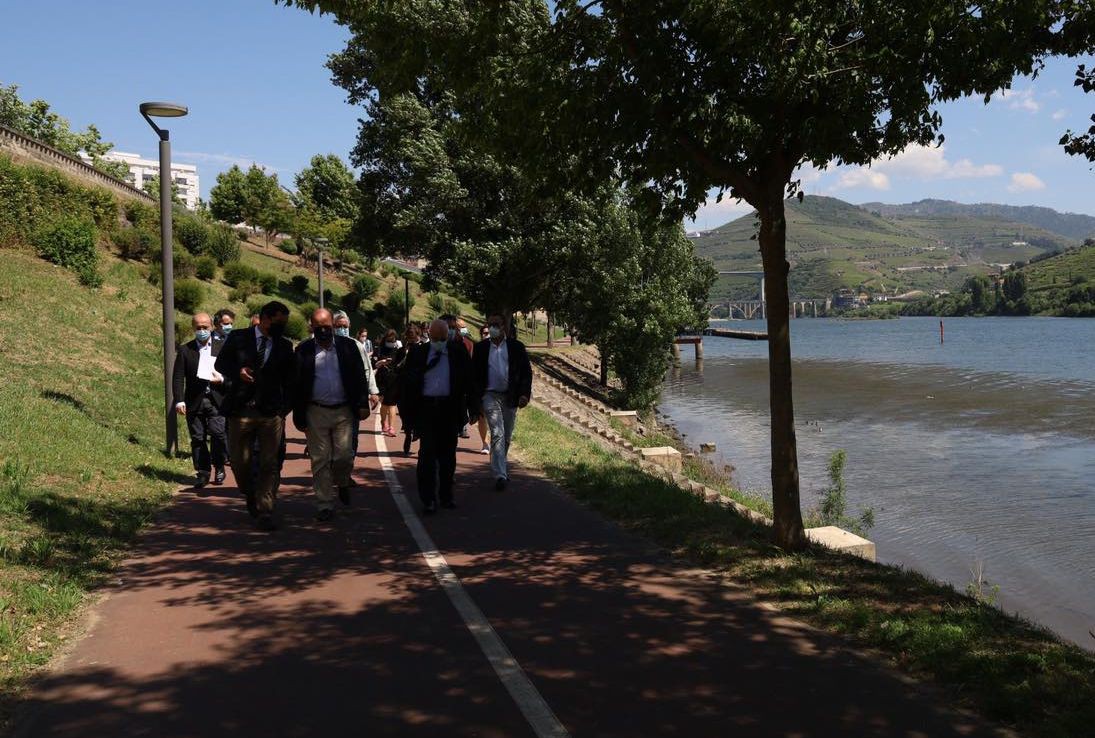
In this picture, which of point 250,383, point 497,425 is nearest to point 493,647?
point 250,383

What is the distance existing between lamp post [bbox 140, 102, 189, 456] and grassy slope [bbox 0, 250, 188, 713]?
47 centimetres

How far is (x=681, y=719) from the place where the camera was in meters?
4.09

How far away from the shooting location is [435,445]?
28.1 ft

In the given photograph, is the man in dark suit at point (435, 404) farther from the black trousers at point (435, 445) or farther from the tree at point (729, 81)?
the tree at point (729, 81)

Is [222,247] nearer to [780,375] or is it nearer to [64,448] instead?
[64,448]

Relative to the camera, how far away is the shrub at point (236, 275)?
3253 centimetres

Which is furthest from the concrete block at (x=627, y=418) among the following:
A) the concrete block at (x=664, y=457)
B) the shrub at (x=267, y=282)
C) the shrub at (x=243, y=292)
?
the shrub at (x=267, y=282)

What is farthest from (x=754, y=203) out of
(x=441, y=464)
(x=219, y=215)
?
(x=219, y=215)

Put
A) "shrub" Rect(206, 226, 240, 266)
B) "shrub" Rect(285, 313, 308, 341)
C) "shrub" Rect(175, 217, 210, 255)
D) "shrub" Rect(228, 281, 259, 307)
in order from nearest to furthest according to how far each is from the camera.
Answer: "shrub" Rect(285, 313, 308, 341), "shrub" Rect(228, 281, 259, 307), "shrub" Rect(175, 217, 210, 255), "shrub" Rect(206, 226, 240, 266)

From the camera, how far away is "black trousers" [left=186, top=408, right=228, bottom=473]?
991 centimetres

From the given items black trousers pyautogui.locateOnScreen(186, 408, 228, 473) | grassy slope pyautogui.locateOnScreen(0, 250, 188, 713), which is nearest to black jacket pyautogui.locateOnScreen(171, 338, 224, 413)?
black trousers pyautogui.locateOnScreen(186, 408, 228, 473)

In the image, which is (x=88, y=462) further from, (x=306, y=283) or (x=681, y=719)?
(x=306, y=283)

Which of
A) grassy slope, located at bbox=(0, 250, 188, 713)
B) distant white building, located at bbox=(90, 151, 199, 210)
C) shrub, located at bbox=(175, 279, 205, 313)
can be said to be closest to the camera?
grassy slope, located at bbox=(0, 250, 188, 713)

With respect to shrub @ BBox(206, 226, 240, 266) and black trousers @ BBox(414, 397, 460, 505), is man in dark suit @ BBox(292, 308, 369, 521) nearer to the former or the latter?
black trousers @ BBox(414, 397, 460, 505)
